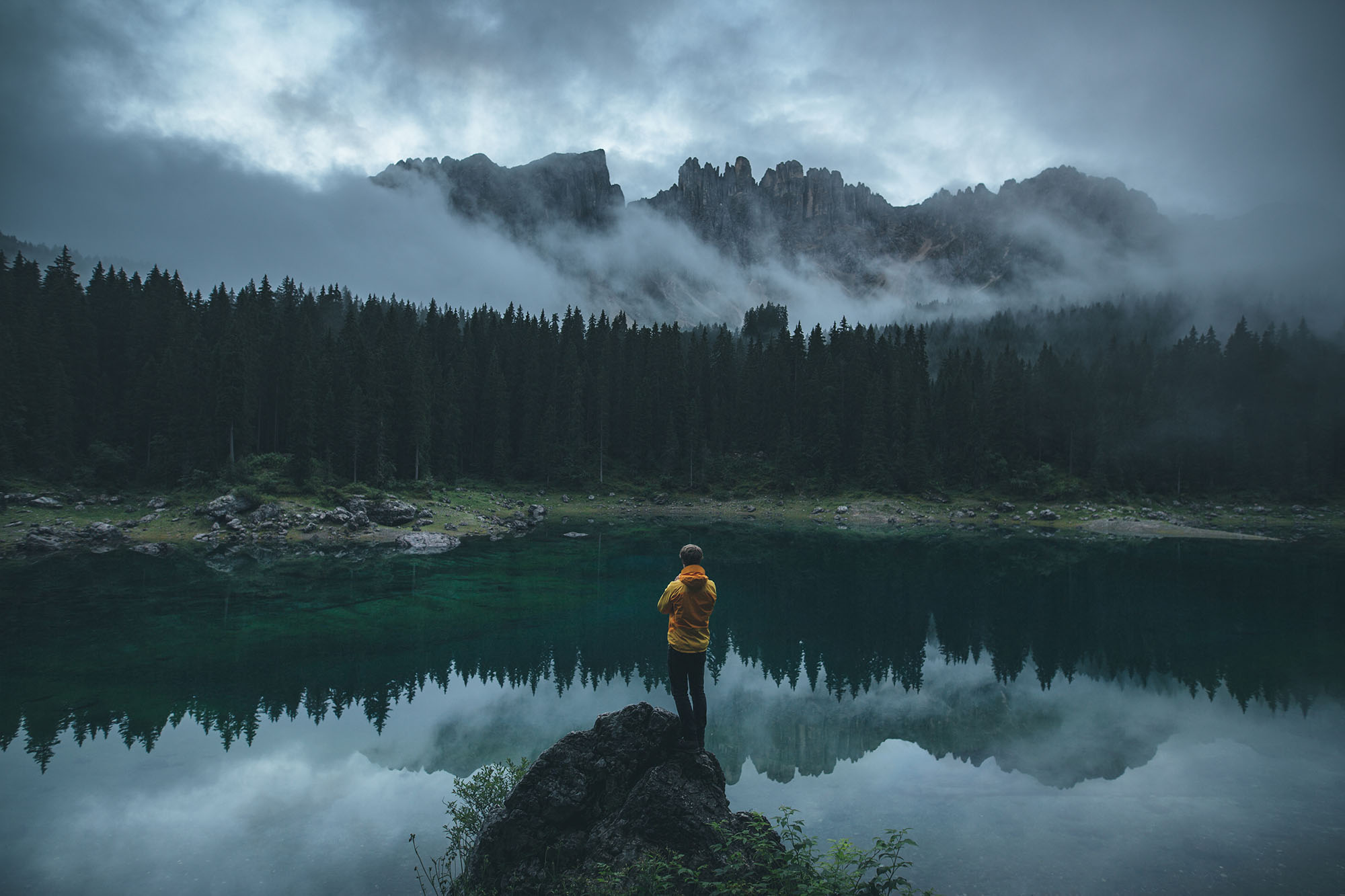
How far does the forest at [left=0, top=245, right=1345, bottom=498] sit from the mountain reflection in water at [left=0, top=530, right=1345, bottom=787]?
27.2 meters

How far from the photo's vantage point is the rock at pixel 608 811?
930 centimetres

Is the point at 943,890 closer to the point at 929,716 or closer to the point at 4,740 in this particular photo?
the point at 929,716

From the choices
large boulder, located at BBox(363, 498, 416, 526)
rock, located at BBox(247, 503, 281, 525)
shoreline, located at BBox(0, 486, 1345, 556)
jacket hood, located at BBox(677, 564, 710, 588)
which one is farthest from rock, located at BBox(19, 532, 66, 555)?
jacket hood, located at BBox(677, 564, 710, 588)

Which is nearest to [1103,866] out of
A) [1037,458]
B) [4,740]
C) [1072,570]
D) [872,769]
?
[872,769]

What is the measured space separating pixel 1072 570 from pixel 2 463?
90.6m

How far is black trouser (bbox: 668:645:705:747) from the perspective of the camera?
1027 centimetres

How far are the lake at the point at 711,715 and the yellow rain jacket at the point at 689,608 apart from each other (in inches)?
241

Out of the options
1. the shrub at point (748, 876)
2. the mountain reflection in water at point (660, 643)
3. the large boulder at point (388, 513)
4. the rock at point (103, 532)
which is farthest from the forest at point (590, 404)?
the shrub at point (748, 876)

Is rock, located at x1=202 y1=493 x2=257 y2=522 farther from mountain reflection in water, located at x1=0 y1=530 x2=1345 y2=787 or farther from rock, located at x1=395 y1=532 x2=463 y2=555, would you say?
rock, located at x1=395 y1=532 x2=463 y2=555

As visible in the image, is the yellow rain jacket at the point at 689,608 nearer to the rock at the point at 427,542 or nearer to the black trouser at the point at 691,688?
the black trouser at the point at 691,688

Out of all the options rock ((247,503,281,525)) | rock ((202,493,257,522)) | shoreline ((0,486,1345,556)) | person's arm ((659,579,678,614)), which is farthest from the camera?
rock ((247,503,281,525))

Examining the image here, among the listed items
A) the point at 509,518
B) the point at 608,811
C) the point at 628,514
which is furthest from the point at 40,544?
the point at 608,811

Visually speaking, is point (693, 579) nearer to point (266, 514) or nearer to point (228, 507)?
point (266, 514)

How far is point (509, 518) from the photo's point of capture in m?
70.4
